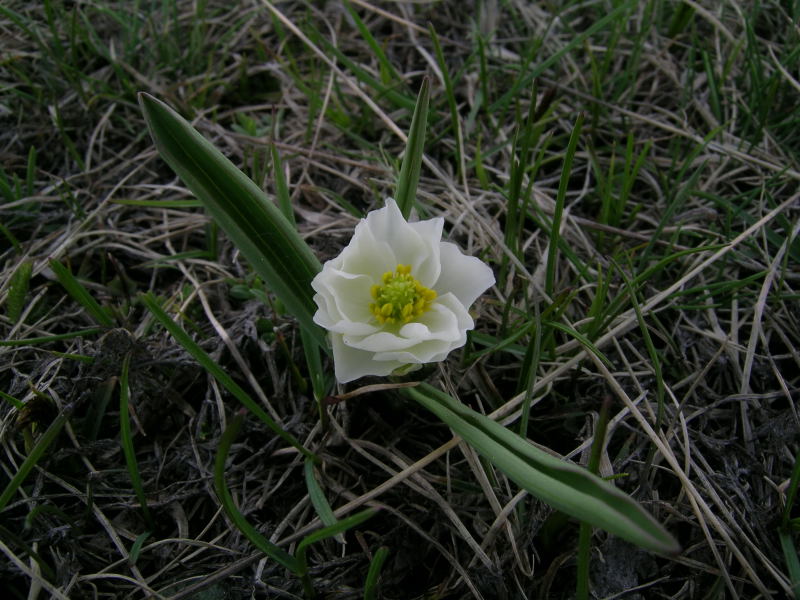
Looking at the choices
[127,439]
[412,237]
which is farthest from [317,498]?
[412,237]

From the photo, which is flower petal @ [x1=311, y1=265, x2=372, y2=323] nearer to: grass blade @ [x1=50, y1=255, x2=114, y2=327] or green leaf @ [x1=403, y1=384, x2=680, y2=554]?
green leaf @ [x1=403, y1=384, x2=680, y2=554]

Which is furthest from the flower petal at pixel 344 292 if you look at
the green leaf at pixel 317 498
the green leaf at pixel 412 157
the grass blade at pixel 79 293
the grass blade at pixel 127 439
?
the grass blade at pixel 79 293

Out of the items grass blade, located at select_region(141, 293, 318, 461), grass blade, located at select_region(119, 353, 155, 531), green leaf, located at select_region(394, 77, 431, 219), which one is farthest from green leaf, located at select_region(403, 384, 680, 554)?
grass blade, located at select_region(119, 353, 155, 531)

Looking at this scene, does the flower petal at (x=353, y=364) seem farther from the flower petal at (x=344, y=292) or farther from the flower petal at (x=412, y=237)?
the flower petal at (x=412, y=237)

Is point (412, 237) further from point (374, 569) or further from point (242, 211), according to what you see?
point (374, 569)

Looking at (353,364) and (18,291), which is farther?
(18,291)
